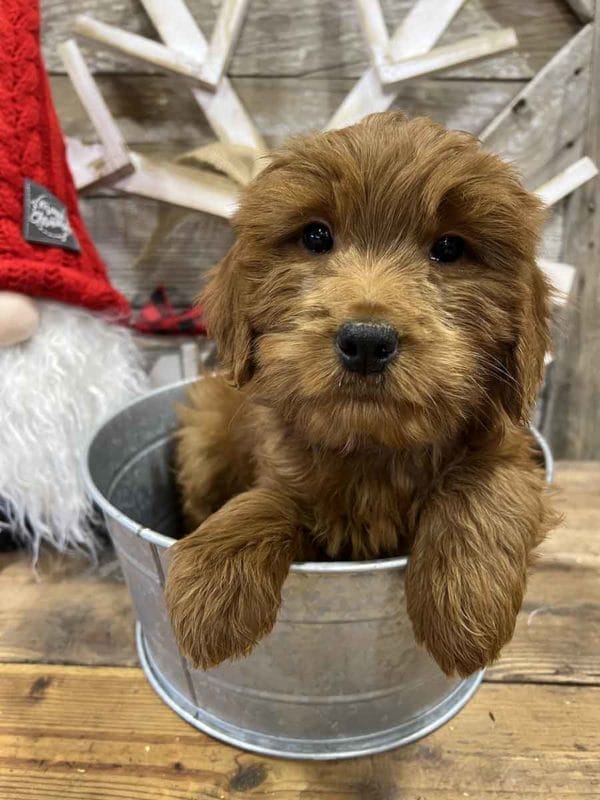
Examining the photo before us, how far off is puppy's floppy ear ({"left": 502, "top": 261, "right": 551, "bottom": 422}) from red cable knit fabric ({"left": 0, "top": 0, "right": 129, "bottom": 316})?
110 cm

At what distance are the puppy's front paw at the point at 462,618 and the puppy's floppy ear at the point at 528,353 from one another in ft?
0.92

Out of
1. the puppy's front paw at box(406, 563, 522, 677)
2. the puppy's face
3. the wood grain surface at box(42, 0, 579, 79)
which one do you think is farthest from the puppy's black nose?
the wood grain surface at box(42, 0, 579, 79)

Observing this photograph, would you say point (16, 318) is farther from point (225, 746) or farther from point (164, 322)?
point (225, 746)

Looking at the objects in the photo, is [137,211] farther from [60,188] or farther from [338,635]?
[338,635]

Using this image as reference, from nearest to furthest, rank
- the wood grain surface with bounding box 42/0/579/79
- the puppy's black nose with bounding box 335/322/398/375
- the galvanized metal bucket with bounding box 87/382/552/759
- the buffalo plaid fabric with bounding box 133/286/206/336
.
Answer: the puppy's black nose with bounding box 335/322/398/375, the galvanized metal bucket with bounding box 87/382/552/759, the wood grain surface with bounding box 42/0/579/79, the buffalo plaid fabric with bounding box 133/286/206/336

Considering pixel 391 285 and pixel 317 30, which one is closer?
pixel 391 285

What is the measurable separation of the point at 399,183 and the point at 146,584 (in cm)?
85

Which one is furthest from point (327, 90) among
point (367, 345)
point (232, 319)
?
point (367, 345)

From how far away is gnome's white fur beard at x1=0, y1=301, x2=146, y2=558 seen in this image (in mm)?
1729

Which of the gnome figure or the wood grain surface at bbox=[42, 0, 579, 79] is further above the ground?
the wood grain surface at bbox=[42, 0, 579, 79]

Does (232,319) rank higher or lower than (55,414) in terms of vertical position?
higher

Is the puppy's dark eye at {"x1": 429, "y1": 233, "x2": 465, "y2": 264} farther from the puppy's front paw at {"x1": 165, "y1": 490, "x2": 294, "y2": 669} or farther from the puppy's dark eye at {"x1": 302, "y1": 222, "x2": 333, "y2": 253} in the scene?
the puppy's front paw at {"x1": 165, "y1": 490, "x2": 294, "y2": 669}

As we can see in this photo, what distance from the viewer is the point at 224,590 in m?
1.05

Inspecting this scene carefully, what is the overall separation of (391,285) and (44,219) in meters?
1.00
